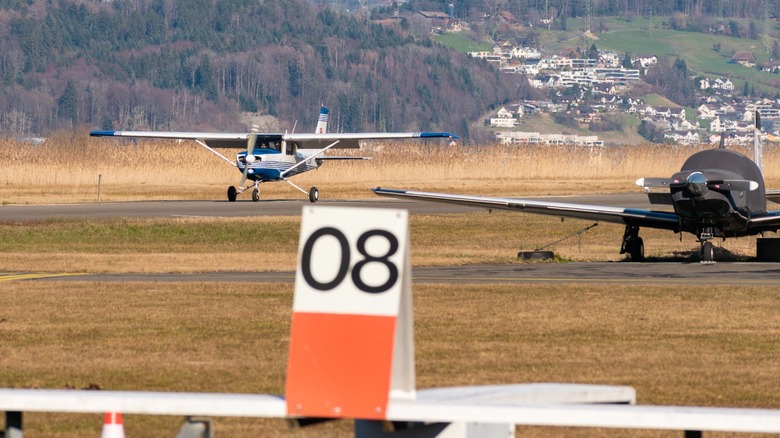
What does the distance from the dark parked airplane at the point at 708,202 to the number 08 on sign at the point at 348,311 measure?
59.1ft

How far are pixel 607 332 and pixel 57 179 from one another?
4538 cm

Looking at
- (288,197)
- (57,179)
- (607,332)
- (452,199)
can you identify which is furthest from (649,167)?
(607,332)

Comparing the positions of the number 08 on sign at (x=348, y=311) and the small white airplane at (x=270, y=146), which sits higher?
the number 08 on sign at (x=348, y=311)

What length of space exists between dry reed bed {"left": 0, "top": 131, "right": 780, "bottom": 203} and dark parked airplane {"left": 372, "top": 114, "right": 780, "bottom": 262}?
2498cm

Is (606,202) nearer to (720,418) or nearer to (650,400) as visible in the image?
(650,400)

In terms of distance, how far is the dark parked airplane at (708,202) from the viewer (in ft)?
74.8

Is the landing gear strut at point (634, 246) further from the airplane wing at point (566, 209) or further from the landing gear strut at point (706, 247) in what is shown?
the landing gear strut at point (706, 247)

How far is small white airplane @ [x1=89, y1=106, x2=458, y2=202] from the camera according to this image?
4709 cm

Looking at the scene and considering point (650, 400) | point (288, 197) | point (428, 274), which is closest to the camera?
point (650, 400)

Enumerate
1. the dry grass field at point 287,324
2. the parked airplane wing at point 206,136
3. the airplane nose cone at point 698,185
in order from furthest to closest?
the parked airplane wing at point 206,136 → the airplane nose cone at point 698,185 → the dry grass field at point 287,324

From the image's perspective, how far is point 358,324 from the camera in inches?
205

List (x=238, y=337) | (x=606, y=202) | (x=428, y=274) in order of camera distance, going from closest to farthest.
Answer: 1. (x=238, y=337)
2. (x=428, y=274)
3. (x=606, y=202)

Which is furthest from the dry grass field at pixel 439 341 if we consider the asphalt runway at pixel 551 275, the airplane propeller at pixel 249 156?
the airplane propeller at pixel 249 156

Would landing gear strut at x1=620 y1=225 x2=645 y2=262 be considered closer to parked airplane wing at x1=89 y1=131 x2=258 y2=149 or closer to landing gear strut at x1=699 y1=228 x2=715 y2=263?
landing gear strut at x1=699 y1=228 x2=715 y2=263
